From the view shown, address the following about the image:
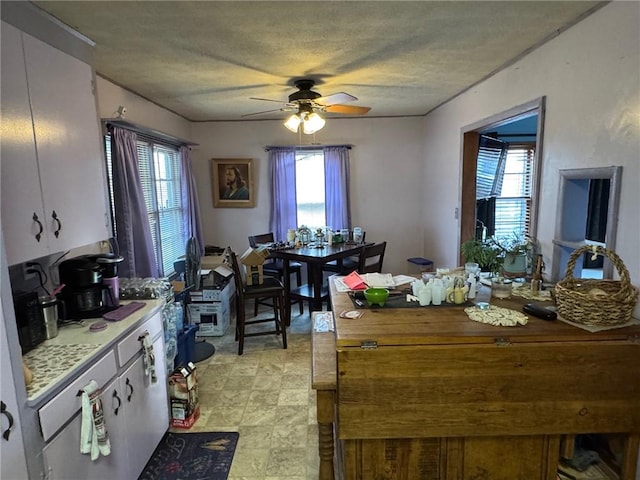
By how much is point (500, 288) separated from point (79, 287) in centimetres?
219

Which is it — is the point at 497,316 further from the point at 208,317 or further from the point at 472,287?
the point at 208,317

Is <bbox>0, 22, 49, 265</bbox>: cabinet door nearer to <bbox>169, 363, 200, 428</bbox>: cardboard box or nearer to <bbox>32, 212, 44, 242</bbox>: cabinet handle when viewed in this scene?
<bbox>32, 212, 44, 242</bbox>: cabinet handle

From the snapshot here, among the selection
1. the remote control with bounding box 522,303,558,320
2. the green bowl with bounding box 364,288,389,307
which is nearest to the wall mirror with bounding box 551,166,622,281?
the remote control with bounding box 522,303,558,320

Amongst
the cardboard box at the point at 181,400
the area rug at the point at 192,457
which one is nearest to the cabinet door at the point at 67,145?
the cardboard box at the point at 181,400

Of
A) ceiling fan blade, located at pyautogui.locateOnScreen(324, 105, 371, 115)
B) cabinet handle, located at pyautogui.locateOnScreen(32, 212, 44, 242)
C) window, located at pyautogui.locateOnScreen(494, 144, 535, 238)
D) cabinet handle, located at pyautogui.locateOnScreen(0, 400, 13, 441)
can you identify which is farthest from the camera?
window, located at pyautogui.locateOnScreen(494, 144, 535, 238)

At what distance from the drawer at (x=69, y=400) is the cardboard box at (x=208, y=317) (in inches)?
84.9

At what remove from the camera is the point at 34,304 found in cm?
161

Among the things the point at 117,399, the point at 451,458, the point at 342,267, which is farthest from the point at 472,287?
the point at 342,267

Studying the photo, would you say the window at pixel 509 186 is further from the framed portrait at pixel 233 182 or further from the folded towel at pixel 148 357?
the folded towel at pixel 148 357

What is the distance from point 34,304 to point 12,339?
18.5 inches

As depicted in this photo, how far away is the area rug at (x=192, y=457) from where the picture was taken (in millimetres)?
2080

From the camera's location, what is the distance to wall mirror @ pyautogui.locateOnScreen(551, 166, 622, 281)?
2039 millimetres

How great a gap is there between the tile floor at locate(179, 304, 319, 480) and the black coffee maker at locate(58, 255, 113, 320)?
108cm

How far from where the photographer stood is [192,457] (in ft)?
7.25
